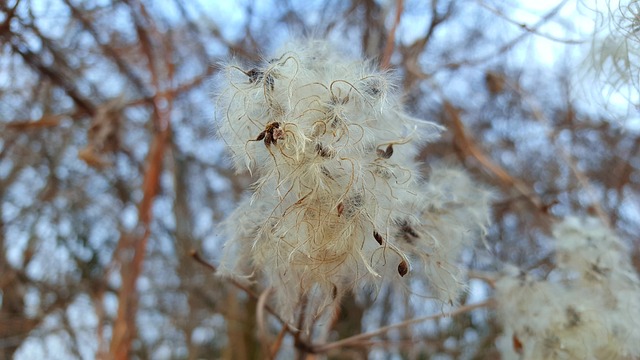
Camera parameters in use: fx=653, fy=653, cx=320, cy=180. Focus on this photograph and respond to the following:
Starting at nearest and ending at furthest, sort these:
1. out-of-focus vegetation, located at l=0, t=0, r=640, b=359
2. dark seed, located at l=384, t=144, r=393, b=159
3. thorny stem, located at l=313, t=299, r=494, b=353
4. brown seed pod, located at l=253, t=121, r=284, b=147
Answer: brown seed pod, located at l=253, t=121, r=284, b=147 → dark seed, located at l=384, t=144, r=393, b=159 → thorny stem, located at l=313, t=299, r=494, b=353 → out-of-focus vegetation, located at l=0, t=0, r=640, b=359

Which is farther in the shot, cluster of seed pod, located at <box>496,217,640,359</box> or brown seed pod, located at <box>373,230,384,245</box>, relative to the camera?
cluster of seed pod, located at <box>496,217,640,359</box>

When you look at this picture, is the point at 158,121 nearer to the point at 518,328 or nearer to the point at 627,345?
the point at 518,328

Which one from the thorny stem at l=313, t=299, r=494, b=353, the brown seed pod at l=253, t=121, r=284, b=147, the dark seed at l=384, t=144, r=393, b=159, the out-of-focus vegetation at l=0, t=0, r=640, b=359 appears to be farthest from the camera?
the out-of-focus vegetation at l=0, t=0, r=640, b=359

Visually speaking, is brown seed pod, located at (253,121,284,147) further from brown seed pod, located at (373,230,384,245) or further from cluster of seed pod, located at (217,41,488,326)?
brown seed pod, located at (373,230,384,245)

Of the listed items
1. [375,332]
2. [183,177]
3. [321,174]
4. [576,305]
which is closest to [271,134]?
[321,174]

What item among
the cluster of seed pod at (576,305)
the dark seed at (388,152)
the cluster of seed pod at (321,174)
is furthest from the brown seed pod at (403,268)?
the cluster of seed pod at (576,305)

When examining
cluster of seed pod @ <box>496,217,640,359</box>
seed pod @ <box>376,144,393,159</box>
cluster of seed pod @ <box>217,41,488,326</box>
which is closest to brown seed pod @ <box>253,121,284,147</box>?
cluster of seed pod @ <box>217,41,488,326</box>

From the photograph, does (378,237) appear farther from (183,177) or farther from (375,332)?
(183,177)

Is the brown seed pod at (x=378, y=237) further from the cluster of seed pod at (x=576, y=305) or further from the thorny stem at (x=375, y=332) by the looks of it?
the cluster of seed pod at (x=576, y=305)

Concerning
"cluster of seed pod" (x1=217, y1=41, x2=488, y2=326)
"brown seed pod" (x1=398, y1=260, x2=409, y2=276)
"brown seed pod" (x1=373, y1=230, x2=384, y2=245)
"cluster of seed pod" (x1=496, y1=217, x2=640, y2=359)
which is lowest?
"cluster of seed pod" (x1=496, y1=217, x2=640, y2=359)
